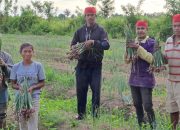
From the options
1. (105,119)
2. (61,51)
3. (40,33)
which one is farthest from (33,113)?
(40,33)

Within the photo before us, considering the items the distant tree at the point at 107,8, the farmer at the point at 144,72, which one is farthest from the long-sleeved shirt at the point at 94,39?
the distant tree at the point at 107,8

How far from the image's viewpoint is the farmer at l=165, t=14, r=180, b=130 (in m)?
5.22

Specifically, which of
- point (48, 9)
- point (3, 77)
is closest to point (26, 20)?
point (48, 9)

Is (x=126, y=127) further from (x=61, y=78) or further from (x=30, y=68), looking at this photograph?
(x=61, y=78)

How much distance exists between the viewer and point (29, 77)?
5.19 m

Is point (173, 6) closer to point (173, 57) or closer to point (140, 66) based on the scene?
point (140, 66)

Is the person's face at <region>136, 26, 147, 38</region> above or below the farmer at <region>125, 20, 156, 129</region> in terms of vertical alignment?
above

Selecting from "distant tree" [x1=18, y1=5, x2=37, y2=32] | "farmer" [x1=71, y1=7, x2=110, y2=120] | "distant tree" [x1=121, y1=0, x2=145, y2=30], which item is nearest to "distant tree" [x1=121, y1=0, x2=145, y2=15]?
"distant tree" [x1=121, y1=0, x2=145, y2=30]

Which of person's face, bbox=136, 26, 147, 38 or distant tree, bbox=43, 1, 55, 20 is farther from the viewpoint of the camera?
distant tree, bbox=43, 1, 55, 20

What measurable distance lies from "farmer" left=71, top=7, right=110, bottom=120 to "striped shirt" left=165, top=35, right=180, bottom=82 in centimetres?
123

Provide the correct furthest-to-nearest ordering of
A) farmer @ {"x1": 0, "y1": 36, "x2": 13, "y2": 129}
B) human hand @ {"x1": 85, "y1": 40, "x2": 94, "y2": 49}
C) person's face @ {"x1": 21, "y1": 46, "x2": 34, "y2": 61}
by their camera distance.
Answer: human hand @ {"x1": 85, "y1": 40, "x2": 94, "y2": 49}, farmer @ {"x1": 0, "y1": 36, "x2": 13, "y2": 129}, person's face @ {"x1": 21, "y1": 46, "x2": 34, "y2": 61}

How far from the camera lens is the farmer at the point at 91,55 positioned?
6.28 metres

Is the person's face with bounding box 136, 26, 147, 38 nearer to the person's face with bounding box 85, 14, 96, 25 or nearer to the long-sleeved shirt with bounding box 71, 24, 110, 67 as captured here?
the long-sleeved shirt with bounding box 71, 24, 110, 67

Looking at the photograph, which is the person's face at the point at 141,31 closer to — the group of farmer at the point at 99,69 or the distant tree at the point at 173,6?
the group of farmer at the point at 99,69
